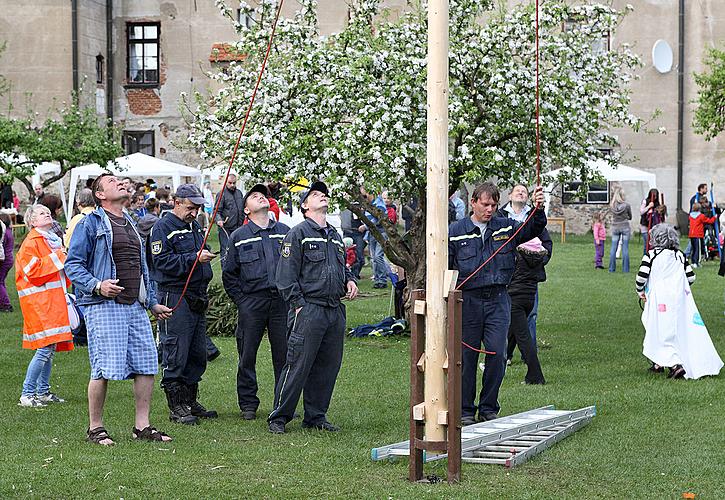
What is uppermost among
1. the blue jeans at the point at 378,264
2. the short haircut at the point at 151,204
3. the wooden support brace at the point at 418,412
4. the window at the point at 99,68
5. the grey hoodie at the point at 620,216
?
the window at the point at 99,68

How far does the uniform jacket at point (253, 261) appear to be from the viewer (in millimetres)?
10047

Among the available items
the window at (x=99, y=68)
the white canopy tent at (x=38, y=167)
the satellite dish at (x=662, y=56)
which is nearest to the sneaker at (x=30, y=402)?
the white canopy tent at (x=38, y=167)

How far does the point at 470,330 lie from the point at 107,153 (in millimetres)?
22145

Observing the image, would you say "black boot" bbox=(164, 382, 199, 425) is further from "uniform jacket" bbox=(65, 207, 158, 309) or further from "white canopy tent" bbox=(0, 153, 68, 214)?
"white canopy tent" bbox=(0, 153, 68, 214)

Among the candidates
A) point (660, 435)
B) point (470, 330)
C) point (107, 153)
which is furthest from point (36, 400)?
point (107, 153)

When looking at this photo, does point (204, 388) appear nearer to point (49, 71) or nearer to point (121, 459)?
point (121, 459)

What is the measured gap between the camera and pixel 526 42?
14648mm

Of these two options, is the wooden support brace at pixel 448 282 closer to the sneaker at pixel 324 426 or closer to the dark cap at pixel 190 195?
the sneaker at pixel 324 426

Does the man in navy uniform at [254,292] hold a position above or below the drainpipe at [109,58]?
below

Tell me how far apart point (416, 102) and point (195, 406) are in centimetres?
556

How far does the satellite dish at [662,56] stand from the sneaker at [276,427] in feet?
99.5

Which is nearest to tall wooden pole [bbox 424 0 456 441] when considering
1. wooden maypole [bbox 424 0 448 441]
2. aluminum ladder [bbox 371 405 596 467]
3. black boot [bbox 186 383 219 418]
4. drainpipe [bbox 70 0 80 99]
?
wooden maypole [bbox 424 0 448 441]

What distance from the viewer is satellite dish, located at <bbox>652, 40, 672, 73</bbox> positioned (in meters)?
37.1

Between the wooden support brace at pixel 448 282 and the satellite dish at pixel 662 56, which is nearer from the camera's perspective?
the wooden support brace at pixel 448 282
